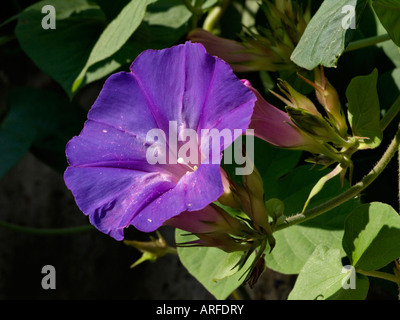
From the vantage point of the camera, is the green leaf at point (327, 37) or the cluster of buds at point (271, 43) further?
the cluster of buds at point (271, 43)

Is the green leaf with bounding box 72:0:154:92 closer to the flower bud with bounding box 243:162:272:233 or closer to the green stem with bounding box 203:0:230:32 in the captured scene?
the flower bud with bounding box 243:162:272:233

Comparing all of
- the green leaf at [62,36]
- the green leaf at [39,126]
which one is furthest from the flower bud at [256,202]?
the green leaf at [39,126]

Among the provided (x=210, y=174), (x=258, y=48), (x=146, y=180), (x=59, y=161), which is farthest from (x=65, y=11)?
(x=210, y=174)

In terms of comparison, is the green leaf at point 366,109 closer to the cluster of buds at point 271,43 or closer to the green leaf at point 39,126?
the cluster of buds at point 271,43

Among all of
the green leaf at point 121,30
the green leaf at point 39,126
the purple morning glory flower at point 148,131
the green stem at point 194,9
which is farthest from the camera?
the green leaf at point 39,126

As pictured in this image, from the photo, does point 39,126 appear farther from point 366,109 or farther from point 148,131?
point 366,109

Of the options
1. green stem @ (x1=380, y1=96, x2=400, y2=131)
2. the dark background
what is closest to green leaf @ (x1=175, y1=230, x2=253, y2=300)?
green stem @ (x1=380, y1=96, x2=400, y2=131)
